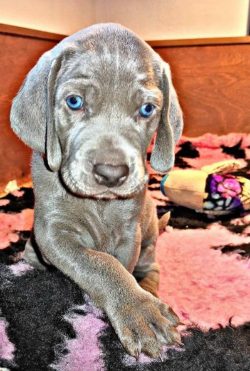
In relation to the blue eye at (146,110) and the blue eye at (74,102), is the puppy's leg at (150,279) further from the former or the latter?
the blue eye at (74,102)

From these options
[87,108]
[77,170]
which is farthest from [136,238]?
[87,108]

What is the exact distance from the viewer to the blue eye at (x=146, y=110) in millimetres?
2154

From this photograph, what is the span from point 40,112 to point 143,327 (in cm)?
105

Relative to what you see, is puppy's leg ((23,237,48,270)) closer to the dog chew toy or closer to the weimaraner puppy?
the weimaraner puppy

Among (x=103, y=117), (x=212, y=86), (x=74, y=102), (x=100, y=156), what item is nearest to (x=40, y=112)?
(x=74, y=102)

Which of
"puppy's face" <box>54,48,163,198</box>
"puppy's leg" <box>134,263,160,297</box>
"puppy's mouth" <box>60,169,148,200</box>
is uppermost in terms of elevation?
"puppy's face" <box>54,48,163,198</box>

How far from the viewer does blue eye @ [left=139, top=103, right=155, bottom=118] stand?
2.15 m

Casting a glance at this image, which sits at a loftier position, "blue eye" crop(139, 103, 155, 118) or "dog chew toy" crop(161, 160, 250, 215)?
"blue eye" crop(139, 103, 155, 118)

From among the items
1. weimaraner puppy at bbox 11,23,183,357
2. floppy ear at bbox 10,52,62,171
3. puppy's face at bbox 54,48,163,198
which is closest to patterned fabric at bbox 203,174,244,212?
weimaraner puppy at bbox 11,23,183,357

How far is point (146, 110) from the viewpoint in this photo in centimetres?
219

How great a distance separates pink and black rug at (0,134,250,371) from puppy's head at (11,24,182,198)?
560 millimetres

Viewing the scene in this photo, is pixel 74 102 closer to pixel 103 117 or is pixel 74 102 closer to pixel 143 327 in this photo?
pixel 103 117

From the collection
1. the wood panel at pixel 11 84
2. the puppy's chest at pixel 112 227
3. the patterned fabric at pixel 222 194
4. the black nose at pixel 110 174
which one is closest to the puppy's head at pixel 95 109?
the black nose at pixel 110 174

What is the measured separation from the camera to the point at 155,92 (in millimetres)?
2156
